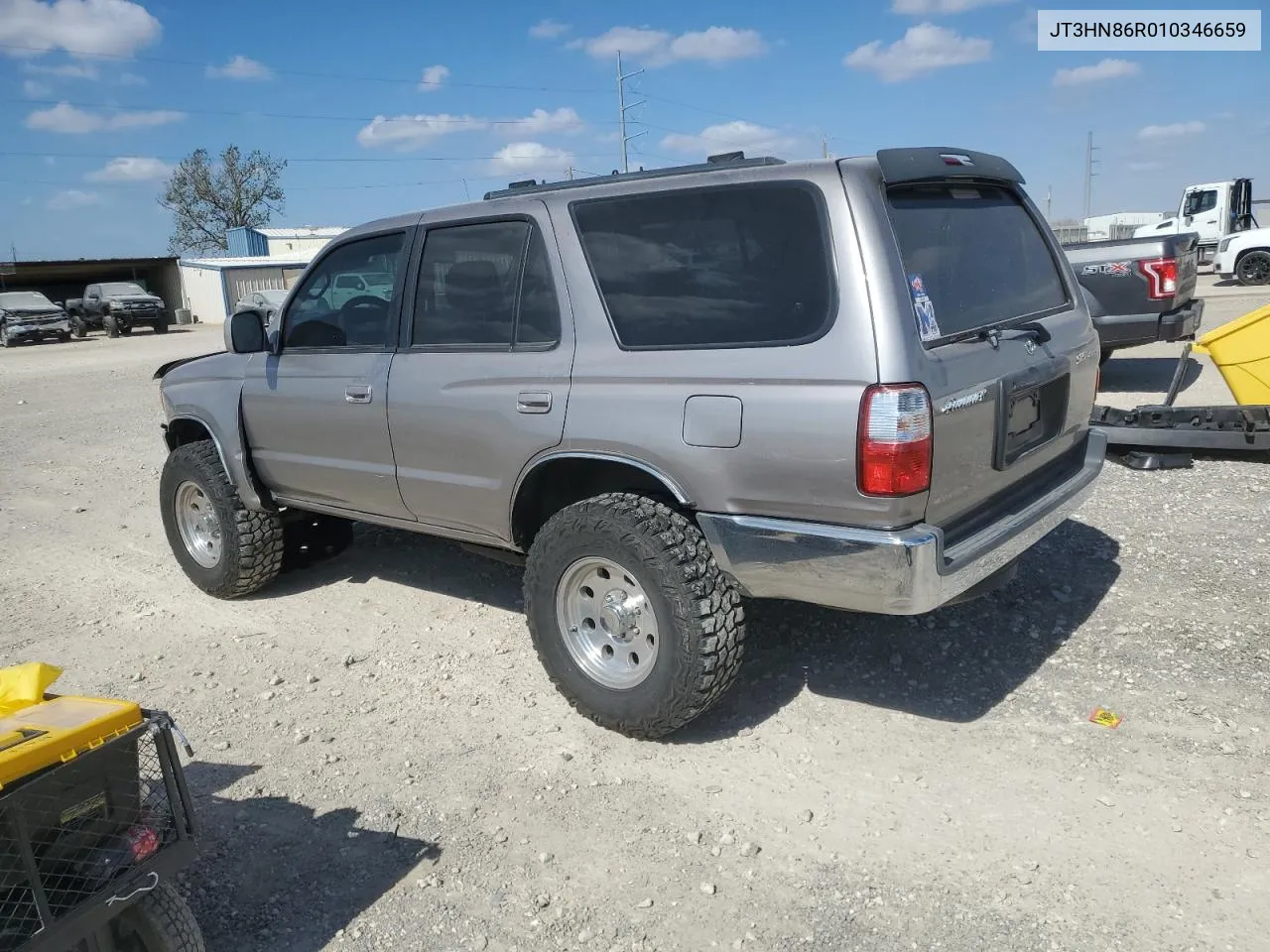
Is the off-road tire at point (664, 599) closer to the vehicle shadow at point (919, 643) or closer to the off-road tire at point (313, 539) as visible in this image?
the vehicle shadow at point (919, 643)

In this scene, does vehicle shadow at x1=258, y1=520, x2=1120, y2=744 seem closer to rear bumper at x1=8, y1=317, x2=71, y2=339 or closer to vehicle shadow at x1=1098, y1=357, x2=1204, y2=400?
vehicle shadow at x1=1098, y1=357, x2=1204, y2=400

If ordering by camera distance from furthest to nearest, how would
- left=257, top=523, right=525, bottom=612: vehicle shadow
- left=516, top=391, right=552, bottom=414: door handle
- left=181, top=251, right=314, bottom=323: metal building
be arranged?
1. left=181, top=251, right=314, bottom=323: metal building
2. left=257, top=523, right=525, bottom=612: vehicle shadow
3. left=516, top=391, right=552, bottom=414: door handle

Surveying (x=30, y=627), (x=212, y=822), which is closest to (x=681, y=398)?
(x=212, y=822)

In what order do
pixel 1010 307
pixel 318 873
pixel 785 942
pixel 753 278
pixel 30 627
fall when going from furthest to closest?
pixel 30 627, pixel 1010 307, pixel 753 278, pixel 318 873, pixel 785 942

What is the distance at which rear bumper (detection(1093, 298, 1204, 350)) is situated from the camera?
31.3ft

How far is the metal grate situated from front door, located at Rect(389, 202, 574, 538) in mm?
1759

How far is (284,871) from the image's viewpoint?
10.1ft

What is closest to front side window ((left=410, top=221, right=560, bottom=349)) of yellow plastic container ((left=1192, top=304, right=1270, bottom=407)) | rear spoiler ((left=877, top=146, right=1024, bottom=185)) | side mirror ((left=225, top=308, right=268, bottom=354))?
side mirror ((left=225, top=308, right=268, bottom=354))

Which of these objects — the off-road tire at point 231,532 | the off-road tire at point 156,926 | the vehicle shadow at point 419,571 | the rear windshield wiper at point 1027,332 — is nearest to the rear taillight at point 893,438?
the rear windshield wiper at point 1027,332

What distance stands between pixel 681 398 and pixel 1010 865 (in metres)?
1.77

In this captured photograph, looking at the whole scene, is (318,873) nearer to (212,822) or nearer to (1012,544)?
(212,822)

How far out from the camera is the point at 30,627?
Answer: 521 centimetres

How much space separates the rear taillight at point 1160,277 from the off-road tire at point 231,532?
8.41 meters

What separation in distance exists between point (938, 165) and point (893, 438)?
44.4 inches
